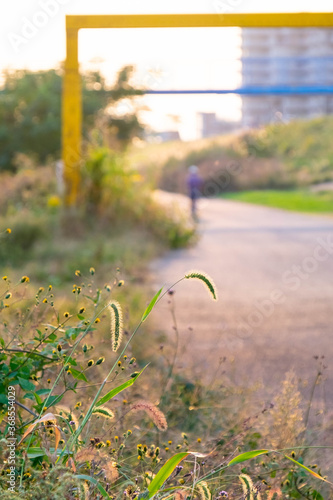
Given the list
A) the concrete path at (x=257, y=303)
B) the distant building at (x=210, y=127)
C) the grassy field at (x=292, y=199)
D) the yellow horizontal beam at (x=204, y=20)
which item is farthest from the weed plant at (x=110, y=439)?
the distant building at (x=210, y=127)

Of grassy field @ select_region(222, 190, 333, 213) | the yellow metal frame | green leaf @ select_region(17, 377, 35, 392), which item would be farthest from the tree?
green leaf @ select_region(17, 377, 35, 392)

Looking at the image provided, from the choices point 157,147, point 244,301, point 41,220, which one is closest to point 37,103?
point 157,147

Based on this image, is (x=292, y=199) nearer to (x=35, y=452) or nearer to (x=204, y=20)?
(x=204, y=20)

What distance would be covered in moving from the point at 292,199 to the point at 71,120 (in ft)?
48.4

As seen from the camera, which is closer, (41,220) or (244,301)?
(244,301)

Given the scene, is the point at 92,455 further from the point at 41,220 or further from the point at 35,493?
the point at 41,220

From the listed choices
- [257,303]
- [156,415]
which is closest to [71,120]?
[257,303]

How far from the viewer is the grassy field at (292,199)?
20953mm

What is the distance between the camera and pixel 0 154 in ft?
63.3

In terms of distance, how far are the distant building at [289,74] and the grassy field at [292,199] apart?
246 centimetres

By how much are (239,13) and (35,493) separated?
7604 mm

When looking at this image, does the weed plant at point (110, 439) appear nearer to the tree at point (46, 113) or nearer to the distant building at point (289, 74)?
the distant building at point (289, 74)

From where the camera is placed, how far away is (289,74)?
14.2 meters

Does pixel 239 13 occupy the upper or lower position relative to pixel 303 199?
upper
